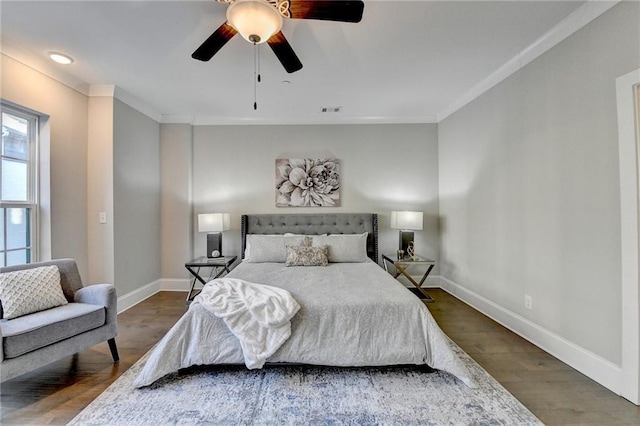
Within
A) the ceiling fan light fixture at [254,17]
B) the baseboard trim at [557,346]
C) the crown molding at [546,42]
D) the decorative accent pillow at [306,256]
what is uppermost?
the crown molding at [546,42]

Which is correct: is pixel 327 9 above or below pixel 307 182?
above

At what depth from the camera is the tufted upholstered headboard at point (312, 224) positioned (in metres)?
4.08

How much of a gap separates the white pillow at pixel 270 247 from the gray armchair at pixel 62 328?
5.02 ft

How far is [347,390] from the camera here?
1850 millimetres

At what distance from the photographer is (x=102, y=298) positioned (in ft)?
7.18

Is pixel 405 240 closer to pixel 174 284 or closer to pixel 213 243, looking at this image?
pixel 213 243

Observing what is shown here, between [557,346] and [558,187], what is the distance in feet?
4.36

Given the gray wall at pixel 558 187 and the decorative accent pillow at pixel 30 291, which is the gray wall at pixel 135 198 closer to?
the decorative accent pillow at pixel 30 291

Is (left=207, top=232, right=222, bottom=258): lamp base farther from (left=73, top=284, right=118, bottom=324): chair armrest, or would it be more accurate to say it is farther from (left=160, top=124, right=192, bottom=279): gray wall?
(left=73, top=284, right=118, bottom=324): chair armrest

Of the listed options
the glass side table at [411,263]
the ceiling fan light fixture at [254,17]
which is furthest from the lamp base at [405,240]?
the ceiling fan light fixture at [254,17]

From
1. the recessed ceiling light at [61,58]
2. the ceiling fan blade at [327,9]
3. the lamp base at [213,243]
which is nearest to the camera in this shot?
the ceiling fan blade at [327,9]

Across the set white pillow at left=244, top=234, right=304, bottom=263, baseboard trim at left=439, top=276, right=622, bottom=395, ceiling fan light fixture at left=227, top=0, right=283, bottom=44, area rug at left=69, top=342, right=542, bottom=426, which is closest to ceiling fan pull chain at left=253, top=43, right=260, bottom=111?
ceiling fan light fixture at left=227, top=0, right=283, bottom=44

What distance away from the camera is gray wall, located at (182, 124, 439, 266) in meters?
4.22

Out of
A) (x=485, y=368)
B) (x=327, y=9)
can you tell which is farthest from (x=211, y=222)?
(x=485, y=368)
